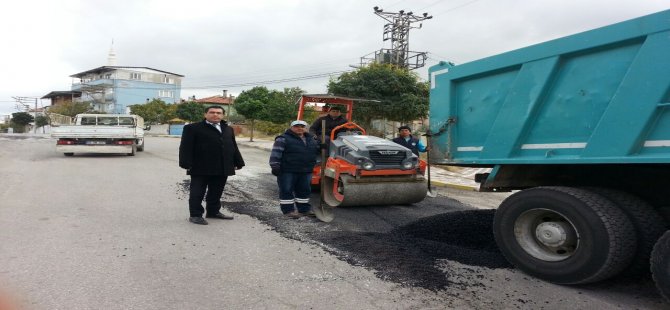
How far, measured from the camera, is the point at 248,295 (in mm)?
3445

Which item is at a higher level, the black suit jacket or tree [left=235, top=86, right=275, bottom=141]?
tree [left=235, top=86, right=275, bottom=141]

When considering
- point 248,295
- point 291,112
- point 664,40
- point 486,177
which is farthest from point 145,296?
point 291,112

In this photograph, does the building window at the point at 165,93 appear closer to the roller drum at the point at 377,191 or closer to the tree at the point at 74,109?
the tree at the point at 74,109

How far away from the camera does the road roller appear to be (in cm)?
600

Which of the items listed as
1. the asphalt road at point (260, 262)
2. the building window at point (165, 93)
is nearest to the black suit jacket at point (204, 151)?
the asphalt road at point (260, 262)

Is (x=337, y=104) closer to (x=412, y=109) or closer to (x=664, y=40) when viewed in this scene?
(x=664, y=40)

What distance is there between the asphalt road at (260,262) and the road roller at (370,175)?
1.09 ft

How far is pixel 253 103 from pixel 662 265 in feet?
88.6

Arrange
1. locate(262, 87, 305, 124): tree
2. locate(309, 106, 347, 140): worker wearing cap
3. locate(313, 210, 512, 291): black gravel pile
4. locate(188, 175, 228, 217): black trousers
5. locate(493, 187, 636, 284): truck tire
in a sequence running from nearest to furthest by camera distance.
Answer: locate(493, 187, 636, 284): truck tire → locate(313, 210, 512, 291): black gravel pile → locate(188, 175, 228, 217): black trousers → locate(309, 106, 347, 140): worker wearing cap → locate(262, 87, 305, 124): tree

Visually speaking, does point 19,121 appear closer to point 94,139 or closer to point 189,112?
point 189,112

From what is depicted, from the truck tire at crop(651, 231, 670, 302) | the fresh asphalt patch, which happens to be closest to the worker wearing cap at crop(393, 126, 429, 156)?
the fresh asphalt patch

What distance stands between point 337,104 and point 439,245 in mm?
4318

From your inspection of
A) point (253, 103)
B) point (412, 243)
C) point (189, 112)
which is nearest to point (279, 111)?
point (253, 103)

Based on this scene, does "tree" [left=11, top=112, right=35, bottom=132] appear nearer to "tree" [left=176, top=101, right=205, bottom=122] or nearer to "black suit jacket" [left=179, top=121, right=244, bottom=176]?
"tree" [left=176, top=101, right=205, bottom=122]
